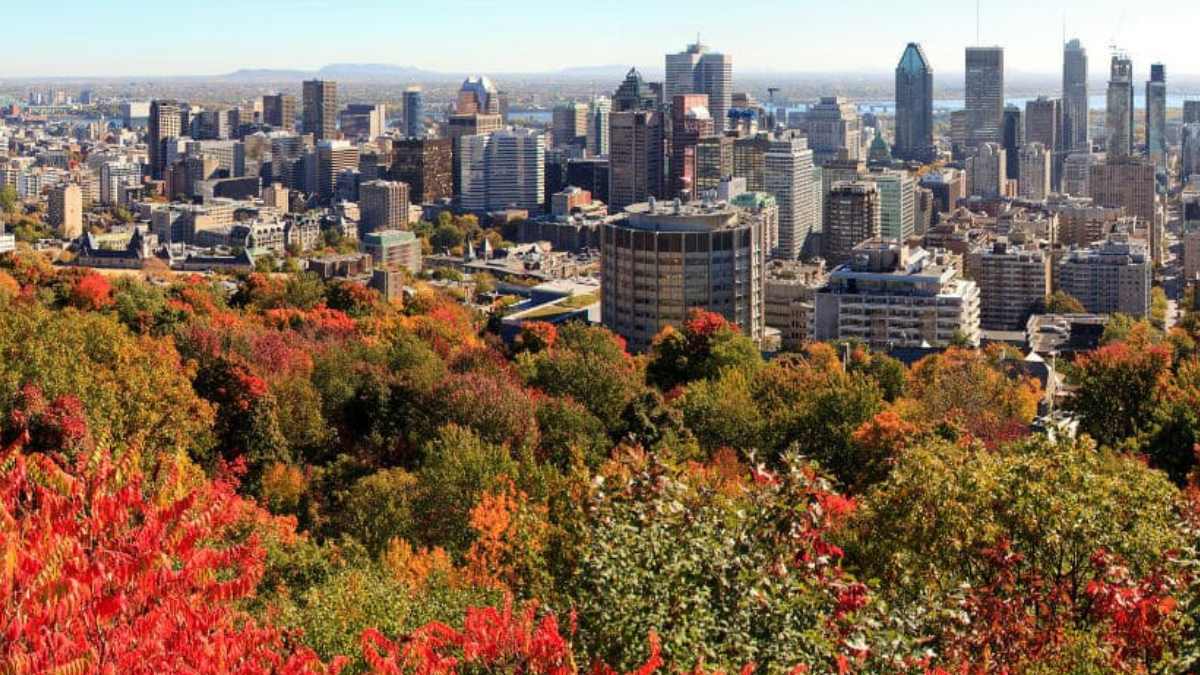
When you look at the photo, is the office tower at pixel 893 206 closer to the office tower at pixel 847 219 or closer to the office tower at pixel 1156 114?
the office tower at pixel 847 219

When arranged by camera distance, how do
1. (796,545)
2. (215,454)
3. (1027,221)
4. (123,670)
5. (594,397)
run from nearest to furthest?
1. (123,670)
2. (796,545)
3. (215,454)
4. (594,397)
5. (1027,221)

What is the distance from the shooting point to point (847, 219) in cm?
4797

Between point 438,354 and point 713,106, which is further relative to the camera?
point 713,106

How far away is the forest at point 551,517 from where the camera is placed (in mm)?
4523

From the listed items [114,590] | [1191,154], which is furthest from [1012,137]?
[114,590]

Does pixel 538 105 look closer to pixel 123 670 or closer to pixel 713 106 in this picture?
pixel 713 106

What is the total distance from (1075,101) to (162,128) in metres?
55.0

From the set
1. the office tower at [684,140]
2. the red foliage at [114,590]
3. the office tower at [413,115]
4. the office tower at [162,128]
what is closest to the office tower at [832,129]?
the office tower at [684,140]

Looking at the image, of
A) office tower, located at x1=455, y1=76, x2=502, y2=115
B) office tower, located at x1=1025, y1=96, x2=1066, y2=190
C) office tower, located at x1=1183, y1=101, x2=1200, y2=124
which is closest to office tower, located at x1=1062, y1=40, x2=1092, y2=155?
office tower, located at x1=1025, y1=96, x2=1066, y2=190

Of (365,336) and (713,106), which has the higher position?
(713,106)

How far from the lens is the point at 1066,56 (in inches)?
3922

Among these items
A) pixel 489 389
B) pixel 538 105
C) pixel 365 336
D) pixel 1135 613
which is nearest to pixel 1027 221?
pixel 365 336

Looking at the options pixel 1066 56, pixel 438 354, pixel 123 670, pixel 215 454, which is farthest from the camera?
pixel 1066 56

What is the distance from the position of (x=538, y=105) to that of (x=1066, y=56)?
231 ft
